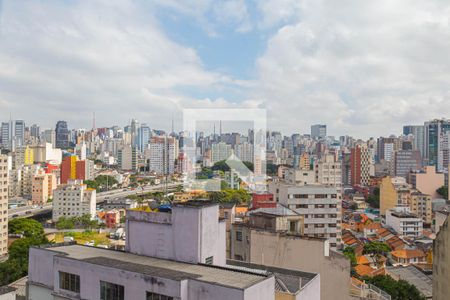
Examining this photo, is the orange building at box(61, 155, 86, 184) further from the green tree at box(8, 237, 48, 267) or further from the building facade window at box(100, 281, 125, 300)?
the building facade window at box(100, 281, 125, 300)

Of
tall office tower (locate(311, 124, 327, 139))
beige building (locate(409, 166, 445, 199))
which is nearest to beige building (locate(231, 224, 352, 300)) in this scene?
beige building (locate(409, 166, 445, 199))

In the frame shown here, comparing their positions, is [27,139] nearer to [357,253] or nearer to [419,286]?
[357,253]

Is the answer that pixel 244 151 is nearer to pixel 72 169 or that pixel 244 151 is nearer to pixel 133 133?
pixel 72 169

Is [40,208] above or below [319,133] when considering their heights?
below

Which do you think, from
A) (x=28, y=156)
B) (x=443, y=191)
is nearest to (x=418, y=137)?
(x=443, y=191)

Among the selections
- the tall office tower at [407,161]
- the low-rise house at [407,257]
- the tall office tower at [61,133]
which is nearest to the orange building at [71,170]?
the tall office tower at [61,133]

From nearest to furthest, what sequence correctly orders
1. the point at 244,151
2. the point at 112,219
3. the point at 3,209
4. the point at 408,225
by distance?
the point at 244,151 → the point at 3,209 → the point at 408,225 → the point at 112,219

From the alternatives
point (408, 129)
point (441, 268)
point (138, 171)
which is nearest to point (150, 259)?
point (441, 268)
